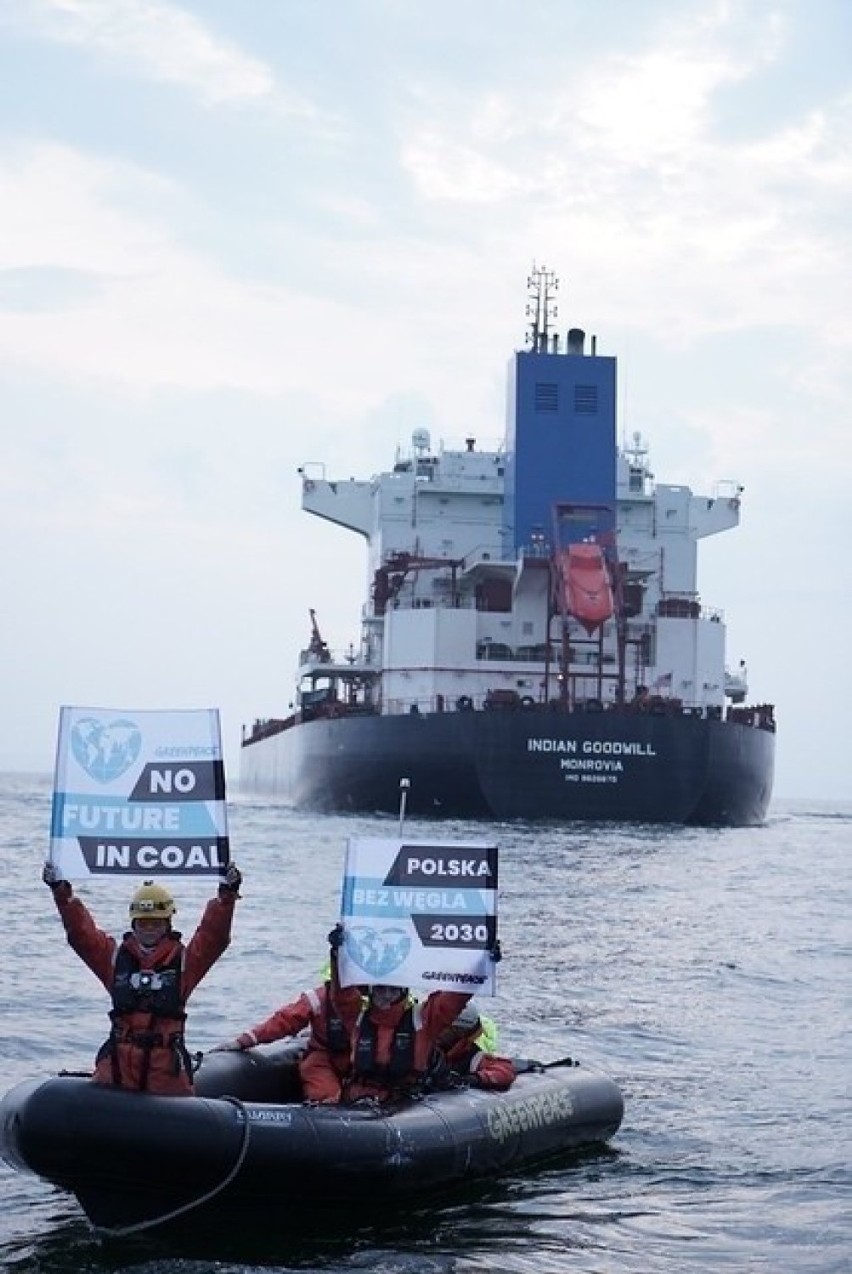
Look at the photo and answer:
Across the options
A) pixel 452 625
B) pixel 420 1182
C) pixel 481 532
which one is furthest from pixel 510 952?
pixel 481 532

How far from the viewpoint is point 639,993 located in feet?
57.0

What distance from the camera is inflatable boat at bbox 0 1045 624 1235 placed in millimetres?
8398

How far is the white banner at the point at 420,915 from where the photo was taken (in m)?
10.0

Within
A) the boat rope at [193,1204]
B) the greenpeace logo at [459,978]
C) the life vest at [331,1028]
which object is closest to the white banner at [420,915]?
the greenpeace logo at [459,978]

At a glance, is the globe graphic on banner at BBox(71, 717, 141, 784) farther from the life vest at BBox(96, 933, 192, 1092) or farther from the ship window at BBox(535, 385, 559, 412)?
the ship window at BBox(535, 385, 559, 412)

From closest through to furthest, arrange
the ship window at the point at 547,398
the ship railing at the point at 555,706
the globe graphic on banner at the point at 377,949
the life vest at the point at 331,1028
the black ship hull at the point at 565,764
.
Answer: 1. the globe graphic on banner at the point at 377,949
2. the life vest at the point at 331,1028
3. the black ship hull at the point at 565,764
4. the ship railing at the point at 555,706
5. the ship window at the point at 547,398

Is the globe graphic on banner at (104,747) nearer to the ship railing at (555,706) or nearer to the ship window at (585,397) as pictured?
the ship railing at (555,706)

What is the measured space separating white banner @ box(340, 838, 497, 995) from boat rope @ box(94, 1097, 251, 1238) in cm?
145

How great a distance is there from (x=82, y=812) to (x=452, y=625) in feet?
121

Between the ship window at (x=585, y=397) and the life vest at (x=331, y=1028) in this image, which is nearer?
the life vest at (x=331, y=1028)

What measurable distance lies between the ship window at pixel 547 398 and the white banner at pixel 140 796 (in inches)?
1536

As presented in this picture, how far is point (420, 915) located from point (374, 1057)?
795 mm

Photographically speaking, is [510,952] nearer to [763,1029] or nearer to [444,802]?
[763,1029]

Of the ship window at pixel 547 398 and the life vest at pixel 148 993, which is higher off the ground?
the ship window at pixel 547 398
